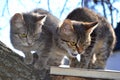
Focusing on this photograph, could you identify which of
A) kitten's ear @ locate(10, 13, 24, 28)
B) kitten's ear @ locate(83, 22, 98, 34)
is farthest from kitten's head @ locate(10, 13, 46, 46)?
kitten's ear @ locate(83, 22, 98, 34)

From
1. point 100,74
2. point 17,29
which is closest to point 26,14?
point 17,29

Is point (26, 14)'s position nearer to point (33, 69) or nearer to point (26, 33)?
point (26, 33)

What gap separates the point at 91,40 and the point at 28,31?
506 millimetres

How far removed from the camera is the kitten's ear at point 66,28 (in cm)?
284

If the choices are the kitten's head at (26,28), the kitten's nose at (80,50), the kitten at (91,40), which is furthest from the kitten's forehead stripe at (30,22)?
the kitten's nose at (80,50)

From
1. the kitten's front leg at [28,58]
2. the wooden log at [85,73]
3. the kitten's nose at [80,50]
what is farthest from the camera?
the kitten's front leg at [28,58]

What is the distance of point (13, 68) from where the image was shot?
268 centimetres

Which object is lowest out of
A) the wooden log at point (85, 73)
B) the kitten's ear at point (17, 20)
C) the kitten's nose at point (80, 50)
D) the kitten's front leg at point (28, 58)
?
the wooden log at point (85, 73)

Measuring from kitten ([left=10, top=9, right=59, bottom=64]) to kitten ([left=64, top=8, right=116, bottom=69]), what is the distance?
0.23 meters

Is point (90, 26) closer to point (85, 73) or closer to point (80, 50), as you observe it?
point (80, 50)

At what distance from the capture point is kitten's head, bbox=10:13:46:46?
2.97 m

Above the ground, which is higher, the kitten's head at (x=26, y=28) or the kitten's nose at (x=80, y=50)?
the kitten's head at (x=26, y=28)

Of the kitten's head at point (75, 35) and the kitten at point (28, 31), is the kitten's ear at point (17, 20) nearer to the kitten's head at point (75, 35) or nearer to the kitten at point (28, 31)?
the kitten at point (28, 31)

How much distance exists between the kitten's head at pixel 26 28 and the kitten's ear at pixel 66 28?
0.67ft
